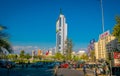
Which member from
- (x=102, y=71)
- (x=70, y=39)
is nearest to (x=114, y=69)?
(x=102, y=71)

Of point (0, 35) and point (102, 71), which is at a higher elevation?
point (0, 35)

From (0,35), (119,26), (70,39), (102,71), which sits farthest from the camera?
(70,39)

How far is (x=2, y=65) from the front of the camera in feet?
235

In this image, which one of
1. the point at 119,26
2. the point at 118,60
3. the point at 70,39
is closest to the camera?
the point at 118,60

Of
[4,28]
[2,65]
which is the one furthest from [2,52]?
[2,65]

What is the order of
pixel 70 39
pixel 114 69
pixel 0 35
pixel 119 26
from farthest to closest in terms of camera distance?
pixel 70 39, pixel 114 69, pixel 119 26, pixel 0 35

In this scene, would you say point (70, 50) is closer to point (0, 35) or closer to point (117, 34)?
point (117, 34)

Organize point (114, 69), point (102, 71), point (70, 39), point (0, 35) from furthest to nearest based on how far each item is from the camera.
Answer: point (70, 39) → point (102, 71) → point (114, 69) → point (0, 35)

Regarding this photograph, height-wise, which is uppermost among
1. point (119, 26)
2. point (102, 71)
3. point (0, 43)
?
point (119, 26)

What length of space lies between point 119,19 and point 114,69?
10354mm

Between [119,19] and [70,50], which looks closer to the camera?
[119,19]

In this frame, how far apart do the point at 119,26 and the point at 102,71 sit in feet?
43.5

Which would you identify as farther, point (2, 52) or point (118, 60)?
→ point (118, 60)

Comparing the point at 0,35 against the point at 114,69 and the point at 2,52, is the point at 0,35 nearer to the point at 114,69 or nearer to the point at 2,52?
the point at 2,52
